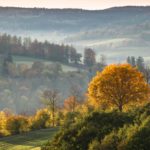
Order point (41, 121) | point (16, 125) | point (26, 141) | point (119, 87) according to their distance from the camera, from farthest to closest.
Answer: point (41, 121), point (16, 125), point (119, 87), point (26, 141)

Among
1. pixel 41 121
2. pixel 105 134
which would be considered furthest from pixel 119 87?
pixel 105 134

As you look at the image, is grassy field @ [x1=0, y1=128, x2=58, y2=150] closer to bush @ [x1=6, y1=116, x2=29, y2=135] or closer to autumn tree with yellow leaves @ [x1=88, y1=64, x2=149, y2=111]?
bush @ [x1=6, y1=116, x2=29, y2=135]

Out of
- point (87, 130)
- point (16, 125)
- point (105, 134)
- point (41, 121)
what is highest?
point (87, 130)

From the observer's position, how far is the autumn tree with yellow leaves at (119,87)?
106 metres

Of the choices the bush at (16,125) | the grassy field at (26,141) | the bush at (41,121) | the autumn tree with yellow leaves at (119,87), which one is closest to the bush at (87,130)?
the grassy field at (26,141)

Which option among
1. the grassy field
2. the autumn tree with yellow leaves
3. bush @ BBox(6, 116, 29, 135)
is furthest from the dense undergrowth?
bush @ BBox(6, 116, 29, 135)

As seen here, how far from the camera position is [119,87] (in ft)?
346

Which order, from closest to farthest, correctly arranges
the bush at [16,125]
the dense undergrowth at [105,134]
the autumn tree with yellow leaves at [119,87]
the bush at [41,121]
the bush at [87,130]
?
the dense undergrowth at [105,134] < the bush at [87,130] < the autumn tree with yellow leaves at [119,87] < the bush at [16,125] < the bush at [41,121]

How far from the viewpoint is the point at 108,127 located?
148 ft

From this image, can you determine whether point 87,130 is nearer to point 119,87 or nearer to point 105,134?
point 105,134

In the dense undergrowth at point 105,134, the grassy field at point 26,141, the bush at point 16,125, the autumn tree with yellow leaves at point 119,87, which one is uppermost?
the autumn tree with yellow leaves at point 119,87

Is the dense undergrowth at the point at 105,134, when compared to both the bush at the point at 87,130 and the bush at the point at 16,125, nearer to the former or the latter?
the bush at the point at 87,130

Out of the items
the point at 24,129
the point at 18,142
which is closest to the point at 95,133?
the point at 18,142

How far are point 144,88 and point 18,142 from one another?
30.6 metres
